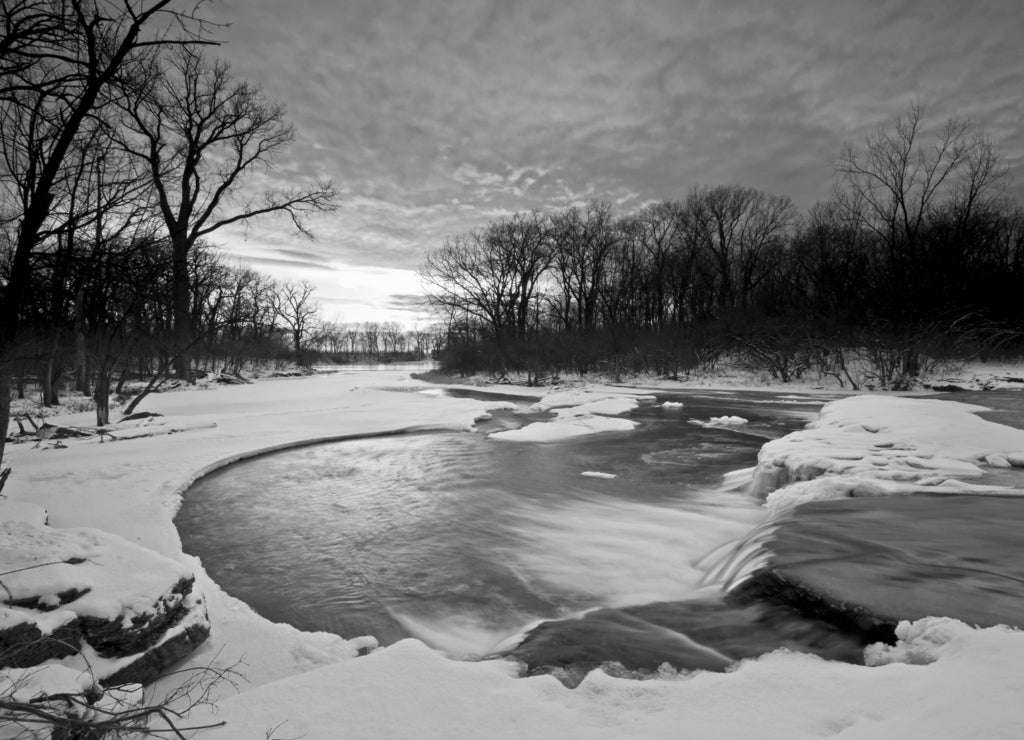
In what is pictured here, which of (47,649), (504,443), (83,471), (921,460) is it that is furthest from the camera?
(504,443)

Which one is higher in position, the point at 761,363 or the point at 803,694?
the point at 761,363

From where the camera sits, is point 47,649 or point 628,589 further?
point 628,589

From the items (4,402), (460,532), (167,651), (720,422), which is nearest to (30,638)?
(167,651)

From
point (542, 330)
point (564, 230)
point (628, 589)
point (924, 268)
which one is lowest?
point (628, 589)

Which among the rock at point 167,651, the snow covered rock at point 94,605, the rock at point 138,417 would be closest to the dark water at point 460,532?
the rock at point 167,651

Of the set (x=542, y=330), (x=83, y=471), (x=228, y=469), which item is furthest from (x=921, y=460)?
(x=542, y=330)

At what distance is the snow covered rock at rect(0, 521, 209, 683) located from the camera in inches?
102

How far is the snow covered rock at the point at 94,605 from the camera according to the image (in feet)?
8.53

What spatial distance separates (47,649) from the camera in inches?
101

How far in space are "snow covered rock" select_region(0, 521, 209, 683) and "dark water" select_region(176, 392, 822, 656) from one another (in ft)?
3.57

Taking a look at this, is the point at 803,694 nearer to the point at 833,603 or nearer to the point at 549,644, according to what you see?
the point at 833,603

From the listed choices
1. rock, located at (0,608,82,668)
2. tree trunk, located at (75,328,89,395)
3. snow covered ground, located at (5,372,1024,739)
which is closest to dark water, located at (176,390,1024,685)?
snow covered ground, located at (5,372,1024,739)

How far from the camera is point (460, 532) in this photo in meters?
6.22

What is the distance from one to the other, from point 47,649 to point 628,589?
4.10 metres
